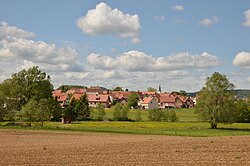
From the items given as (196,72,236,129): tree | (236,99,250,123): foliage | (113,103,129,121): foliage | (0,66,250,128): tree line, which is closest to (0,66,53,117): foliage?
(0,66,250,128): tree line

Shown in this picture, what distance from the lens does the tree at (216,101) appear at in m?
91.6

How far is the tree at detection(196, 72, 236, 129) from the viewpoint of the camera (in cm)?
9162

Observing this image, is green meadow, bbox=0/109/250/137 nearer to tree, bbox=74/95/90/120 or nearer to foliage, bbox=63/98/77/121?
foliage, bbox=63/98/77/121

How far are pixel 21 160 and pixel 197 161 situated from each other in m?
11.9

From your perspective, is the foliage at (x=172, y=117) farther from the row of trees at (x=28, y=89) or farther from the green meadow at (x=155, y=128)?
the row of trees at (x=28, y=89)

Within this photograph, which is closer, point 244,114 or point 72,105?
point 244,114

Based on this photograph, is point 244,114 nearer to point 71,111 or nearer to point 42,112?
point 71,111

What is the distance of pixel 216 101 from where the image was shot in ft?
308

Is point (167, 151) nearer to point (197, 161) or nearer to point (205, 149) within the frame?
point (205, 149)

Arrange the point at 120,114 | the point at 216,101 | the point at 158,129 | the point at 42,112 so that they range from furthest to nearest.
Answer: the point at 120,114, the point at 216,101, the point at 42,112, the point at 158,129

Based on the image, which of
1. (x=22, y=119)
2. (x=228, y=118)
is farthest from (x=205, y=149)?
(x=22, y=119)

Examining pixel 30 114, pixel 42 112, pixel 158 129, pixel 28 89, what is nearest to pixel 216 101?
pixel 158 129

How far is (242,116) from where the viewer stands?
112438mm

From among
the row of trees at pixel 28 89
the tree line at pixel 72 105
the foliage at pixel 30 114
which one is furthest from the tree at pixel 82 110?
the foliage at pixel 30 114
